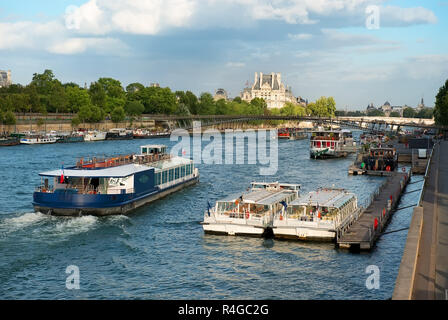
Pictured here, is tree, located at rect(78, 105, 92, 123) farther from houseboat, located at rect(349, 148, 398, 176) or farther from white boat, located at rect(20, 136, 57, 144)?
houseboat, located at rect(349, 148, 398, 176)

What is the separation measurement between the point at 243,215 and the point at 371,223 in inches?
248

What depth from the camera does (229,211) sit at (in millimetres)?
27203

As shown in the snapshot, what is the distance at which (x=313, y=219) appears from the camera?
2542cm

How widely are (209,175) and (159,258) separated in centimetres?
2930

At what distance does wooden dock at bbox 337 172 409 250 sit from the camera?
23875mm

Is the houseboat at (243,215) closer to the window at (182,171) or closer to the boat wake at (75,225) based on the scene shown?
the boat wake at (75,225)

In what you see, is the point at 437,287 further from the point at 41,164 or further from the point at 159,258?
the point at 41,164

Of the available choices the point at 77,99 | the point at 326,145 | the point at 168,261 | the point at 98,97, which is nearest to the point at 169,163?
the point at 168,261

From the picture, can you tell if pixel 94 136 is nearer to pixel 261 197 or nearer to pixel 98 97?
pixel 98 97

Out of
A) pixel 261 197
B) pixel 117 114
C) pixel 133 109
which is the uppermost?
pixel 133 109

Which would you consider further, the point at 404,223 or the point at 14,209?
the point at 14,209

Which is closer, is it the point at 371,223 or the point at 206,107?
the point at 371,223
